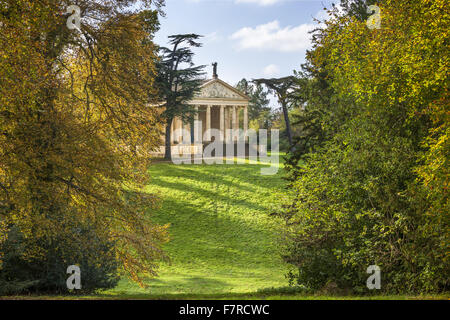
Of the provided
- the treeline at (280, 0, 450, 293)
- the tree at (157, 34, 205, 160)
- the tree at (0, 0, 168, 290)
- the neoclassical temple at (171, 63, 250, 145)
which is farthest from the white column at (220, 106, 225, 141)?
the tree at (0, 0, 168, 290)

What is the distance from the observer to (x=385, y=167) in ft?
41.3

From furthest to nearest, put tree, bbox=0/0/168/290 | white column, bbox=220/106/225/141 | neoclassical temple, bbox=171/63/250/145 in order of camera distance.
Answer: white column, bbox=220/106/225/141
neoclassical temple, bbox=171/63/250/145
tree, bbox=0/0/168/290

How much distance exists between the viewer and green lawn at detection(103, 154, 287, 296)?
61.5ft

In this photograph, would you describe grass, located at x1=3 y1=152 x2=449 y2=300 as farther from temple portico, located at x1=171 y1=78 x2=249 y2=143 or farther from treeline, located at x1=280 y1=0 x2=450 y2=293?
temple portico, located at x1=171 y1=78 x2=249 y2=143

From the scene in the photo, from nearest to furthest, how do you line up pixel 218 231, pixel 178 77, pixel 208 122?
pixel 218 231, pixel 178 77, pixel 208 122

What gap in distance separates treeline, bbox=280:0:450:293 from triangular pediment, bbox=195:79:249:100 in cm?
3920

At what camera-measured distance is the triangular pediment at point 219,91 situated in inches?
2116

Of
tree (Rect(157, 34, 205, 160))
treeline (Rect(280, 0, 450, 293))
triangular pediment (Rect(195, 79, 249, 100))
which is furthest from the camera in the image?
triangular pediment (Rect(195, 79, 249, 100))

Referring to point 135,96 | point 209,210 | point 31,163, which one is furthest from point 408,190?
point 209,210

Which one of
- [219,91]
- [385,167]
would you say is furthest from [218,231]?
[219,91]

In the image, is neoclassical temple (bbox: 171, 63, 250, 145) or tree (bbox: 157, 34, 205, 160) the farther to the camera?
neoclassical temple (bbox: 171, 63, 250, 145)

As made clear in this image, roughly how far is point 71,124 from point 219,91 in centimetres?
4431

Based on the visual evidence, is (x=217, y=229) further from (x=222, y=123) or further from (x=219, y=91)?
(x=222, y=123)

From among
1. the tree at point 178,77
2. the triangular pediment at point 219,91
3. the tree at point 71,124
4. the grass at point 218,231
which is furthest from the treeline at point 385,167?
the triangular pediment at point 219,91
